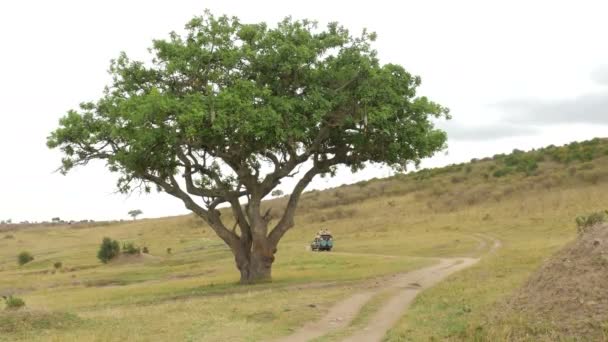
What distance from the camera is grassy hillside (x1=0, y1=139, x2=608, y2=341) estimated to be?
50.7ft

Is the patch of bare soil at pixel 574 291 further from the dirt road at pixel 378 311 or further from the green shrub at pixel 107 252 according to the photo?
the green shrub at pixel 107 252

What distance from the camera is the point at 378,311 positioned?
16.6 metres

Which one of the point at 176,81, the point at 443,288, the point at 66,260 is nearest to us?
the point at 443,288

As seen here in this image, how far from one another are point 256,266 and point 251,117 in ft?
26.2

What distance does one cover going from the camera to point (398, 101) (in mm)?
23891

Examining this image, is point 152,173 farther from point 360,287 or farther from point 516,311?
point 516,311

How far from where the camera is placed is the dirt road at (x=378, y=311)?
13.7 meters

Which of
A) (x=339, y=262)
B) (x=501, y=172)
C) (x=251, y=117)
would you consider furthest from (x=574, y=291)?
(x=501, y=172)

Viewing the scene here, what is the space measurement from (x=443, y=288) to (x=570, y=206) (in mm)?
36601

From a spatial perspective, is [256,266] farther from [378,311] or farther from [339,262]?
[378,311]

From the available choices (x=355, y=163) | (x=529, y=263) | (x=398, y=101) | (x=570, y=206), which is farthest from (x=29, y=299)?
(x=570, y=206)

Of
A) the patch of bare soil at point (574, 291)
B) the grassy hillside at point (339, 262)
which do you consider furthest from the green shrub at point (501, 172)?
the patch of bare soil at point (574, 291)

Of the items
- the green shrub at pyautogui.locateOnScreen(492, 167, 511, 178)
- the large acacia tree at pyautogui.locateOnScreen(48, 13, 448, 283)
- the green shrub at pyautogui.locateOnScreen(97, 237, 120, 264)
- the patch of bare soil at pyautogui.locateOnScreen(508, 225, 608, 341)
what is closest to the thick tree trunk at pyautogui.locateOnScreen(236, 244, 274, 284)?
the large acacia tree at pyautogui.locateOnScreen(48, 13, 448, 283)

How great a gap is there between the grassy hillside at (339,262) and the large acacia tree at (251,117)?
4.60 m
